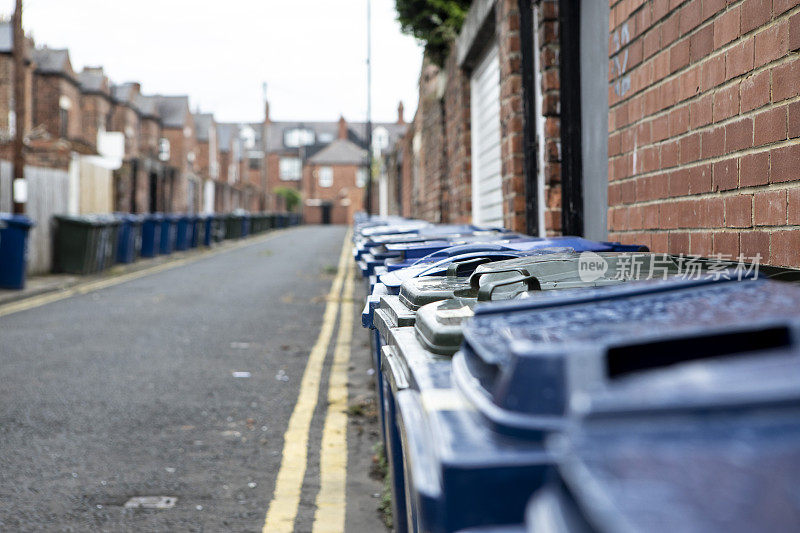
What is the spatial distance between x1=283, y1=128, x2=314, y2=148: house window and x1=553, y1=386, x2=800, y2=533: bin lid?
86.5 meters

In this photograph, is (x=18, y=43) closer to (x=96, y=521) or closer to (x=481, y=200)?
(x=481, y=200)

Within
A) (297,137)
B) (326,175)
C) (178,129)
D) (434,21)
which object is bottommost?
(434,21)

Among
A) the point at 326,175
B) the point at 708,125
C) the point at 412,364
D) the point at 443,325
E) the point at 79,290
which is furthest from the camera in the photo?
the point at 326,175

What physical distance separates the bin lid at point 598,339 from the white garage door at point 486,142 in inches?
246

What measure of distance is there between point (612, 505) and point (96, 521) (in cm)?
363

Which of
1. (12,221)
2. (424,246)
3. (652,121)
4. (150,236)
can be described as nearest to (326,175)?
(150,236)

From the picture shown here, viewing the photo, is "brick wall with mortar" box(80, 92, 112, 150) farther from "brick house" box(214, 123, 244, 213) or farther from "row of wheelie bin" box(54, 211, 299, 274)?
"brick house" box(214, 123, 244, 213)

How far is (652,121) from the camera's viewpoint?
3.80 m

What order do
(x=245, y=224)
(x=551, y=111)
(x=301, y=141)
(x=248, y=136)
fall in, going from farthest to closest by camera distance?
(x=248, y=136) < (x=301, y=141) < (x=245, y=224) < (x=551, y=111)

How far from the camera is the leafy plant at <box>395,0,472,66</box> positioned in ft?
32.2

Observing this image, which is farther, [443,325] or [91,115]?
[91,115]

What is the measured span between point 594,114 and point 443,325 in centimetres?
370

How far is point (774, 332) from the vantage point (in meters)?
1.11

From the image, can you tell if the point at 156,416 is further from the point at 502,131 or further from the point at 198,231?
the point at 198,231
